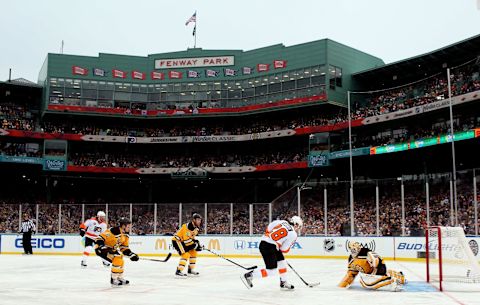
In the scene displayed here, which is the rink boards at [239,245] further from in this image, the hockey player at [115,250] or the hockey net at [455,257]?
the hockey player at [115,250]

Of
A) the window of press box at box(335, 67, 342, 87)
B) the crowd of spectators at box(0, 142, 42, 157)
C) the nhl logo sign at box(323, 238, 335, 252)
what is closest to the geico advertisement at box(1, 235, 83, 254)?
the nhl logo sign at box(323, 238, 335, 252)

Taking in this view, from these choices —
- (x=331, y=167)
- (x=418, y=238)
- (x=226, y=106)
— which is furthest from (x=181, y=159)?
(x=418, y=238)

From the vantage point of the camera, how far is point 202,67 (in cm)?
5412

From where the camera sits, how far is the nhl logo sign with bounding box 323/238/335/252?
26672 mm

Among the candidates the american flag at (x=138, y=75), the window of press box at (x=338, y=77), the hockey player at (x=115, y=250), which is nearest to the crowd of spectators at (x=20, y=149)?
the american flag at (x=138, y=75)

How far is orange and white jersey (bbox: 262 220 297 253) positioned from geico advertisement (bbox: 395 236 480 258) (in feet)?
16.7

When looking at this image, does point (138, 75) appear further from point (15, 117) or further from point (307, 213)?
point (307, 213)

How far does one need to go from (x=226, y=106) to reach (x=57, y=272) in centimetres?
3610

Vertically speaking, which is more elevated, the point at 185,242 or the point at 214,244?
the point at 185,242

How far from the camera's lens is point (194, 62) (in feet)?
179

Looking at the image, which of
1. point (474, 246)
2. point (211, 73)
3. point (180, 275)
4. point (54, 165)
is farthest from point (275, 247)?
point (211, 73)

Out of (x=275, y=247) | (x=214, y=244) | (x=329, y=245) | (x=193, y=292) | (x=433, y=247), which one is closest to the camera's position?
(x=193, y=292)

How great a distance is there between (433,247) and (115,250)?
9139 millimetres

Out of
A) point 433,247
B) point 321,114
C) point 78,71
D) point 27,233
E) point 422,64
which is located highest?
point 78,71
